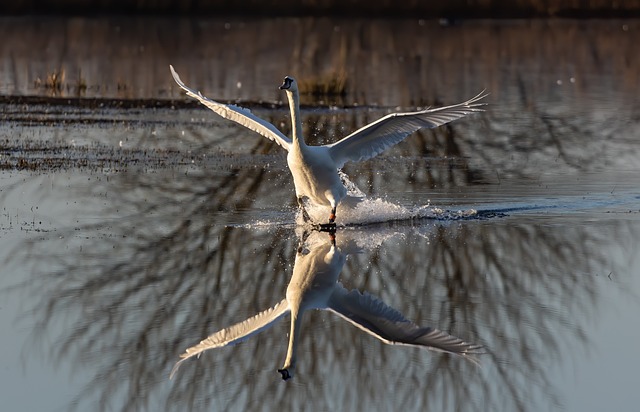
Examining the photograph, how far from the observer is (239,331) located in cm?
941

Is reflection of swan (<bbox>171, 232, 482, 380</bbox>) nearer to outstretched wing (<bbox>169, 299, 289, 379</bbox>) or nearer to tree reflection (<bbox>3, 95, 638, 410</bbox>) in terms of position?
outstretched wing (<bbox>169, 299, 289, 379</bbox>)

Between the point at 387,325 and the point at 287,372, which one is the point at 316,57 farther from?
the point at 287,372

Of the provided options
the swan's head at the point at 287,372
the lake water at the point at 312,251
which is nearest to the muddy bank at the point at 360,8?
the lake water at the point at 312,251

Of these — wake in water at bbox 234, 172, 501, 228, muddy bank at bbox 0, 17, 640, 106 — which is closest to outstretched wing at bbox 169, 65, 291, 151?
wake in water at bbox 234, 172, 501, 228

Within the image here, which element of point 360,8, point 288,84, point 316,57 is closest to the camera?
point 288,84

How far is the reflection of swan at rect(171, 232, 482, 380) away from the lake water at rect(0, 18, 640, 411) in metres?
0.09

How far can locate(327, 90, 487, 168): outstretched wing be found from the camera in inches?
541

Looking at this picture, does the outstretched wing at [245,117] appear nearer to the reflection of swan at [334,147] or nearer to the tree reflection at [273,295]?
the reflection of swan at [334,147]

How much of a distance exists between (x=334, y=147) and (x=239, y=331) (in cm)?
475

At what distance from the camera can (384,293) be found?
10.8 meters

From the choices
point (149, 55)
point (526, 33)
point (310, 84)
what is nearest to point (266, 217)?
point (310, 84)

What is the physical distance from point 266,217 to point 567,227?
3.10 metres

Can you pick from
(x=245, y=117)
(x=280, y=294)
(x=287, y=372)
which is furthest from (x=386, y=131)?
(x=287, y=372)

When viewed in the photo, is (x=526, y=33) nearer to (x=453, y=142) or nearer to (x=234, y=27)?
(x=234, y=27)
